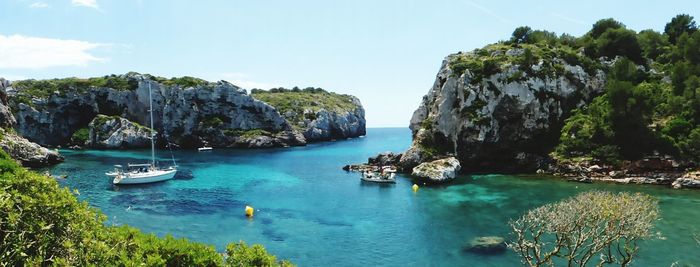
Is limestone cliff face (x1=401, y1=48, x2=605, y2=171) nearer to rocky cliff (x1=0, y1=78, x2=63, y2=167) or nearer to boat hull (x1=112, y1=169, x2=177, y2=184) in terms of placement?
boat hull (x1=112, y1=169, x2=177, y2=184)

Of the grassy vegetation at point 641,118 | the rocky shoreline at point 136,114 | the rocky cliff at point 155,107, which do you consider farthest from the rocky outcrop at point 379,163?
the rocky cliff at point 155,107

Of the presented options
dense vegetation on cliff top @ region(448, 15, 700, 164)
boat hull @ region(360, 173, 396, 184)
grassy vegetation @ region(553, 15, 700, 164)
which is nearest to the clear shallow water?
boat hull @ region(360, 173, 396, 184)

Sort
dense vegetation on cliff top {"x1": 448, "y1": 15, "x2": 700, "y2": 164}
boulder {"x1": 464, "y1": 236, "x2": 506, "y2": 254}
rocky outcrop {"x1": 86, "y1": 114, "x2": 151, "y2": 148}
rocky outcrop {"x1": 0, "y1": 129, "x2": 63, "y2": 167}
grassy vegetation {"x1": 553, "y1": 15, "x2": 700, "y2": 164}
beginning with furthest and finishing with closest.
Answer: rocky outcrop {"x1": 86, "y1": 114, "x2": 151, "y2": 148} → rocky outcrop {"x1": 0, "y1": 129, "x2": 63, "y2": 167} → dense vegetation on cliff top {"x1": 448, "y1": 15, "x2": 700, "y2": 164} → grassy vegetation {"x1": 553, "y1": 15, "x2": 700, "y2": 164} → boulder {"x1": 464, "y1": 236, "x2": 506, "y2": 254}

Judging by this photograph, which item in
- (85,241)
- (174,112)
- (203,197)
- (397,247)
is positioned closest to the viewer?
(85,241)

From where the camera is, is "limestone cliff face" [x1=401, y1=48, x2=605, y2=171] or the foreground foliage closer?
the foreground foliage

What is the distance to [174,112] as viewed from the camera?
14200cm

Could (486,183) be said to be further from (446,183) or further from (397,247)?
(397,247)

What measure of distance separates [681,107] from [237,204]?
83.4m

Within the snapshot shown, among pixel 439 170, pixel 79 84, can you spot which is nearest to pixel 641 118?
pixel 439 170

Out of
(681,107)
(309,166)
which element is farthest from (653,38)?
(309,166)

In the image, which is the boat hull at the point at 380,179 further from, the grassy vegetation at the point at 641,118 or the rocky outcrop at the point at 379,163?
the grassy vegetation at the point at 641,118

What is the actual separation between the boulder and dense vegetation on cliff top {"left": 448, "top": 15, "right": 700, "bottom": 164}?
49.3 metres

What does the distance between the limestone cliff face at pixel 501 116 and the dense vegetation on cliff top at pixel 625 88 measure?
5.77 ft

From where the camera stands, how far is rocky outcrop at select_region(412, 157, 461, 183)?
77.4m
